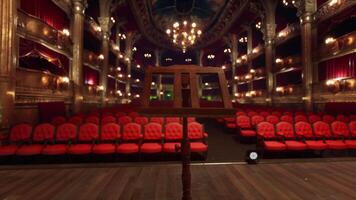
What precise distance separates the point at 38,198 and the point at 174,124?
3.00 meters

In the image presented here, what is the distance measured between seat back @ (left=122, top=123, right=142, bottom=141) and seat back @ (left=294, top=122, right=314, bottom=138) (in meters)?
3.73

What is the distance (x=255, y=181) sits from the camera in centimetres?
357

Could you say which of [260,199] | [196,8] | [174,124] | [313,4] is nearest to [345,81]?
[313,4]

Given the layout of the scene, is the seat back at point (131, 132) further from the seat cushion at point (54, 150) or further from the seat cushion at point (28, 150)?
the seat cushion at point (28, 150)

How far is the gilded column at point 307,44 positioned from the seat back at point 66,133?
11025 millimetres

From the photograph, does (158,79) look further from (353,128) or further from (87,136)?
(353,128)

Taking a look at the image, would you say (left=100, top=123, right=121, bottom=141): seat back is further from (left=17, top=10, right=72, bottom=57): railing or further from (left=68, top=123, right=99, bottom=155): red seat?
(left=17, top=10, right=72, bottom=57): railing

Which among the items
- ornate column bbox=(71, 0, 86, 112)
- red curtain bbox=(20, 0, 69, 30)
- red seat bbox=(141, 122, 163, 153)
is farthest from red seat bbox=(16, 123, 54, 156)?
ornate column bbox=(71, 0, 86, 112)

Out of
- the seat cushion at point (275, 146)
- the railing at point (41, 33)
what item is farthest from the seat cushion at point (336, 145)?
the railing at point (41, 33)

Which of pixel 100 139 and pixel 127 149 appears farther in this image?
pixel 100 139

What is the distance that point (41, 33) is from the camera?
7961mm

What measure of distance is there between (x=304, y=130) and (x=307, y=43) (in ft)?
27.0

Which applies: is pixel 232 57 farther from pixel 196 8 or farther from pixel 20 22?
pixel 20 22

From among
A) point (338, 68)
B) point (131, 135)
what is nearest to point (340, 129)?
point (131, 135)
